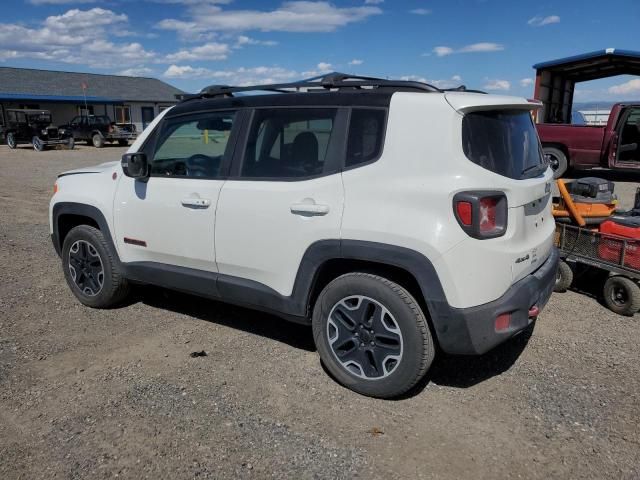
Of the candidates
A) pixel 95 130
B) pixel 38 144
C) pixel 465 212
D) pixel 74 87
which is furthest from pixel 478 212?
pixel 74 87

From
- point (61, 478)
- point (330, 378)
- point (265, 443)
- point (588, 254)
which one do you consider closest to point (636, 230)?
point (588, 254)

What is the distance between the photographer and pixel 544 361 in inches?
156

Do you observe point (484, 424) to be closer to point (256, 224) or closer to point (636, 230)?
point (256, 224)

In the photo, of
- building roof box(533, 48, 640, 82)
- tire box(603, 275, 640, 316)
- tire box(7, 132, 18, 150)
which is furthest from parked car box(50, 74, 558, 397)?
tire box(7, 132, 18, 150)

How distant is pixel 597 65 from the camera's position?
17.2m

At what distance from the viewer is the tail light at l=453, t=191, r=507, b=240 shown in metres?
2.96

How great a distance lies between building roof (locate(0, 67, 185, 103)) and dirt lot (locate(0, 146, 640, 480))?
119ft

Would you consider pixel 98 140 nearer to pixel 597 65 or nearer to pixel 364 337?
pixel 597 65

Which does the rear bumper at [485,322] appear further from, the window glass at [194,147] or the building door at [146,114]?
the building door at [146,114]

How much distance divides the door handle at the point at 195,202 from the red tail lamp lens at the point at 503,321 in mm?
2071

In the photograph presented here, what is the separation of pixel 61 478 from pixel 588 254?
4.67 m

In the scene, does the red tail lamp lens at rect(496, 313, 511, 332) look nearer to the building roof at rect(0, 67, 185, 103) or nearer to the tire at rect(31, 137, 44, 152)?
the tire at rect(31, 137, 44, 152)

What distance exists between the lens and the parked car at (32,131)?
88.6ft

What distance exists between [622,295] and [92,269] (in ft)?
15.5
